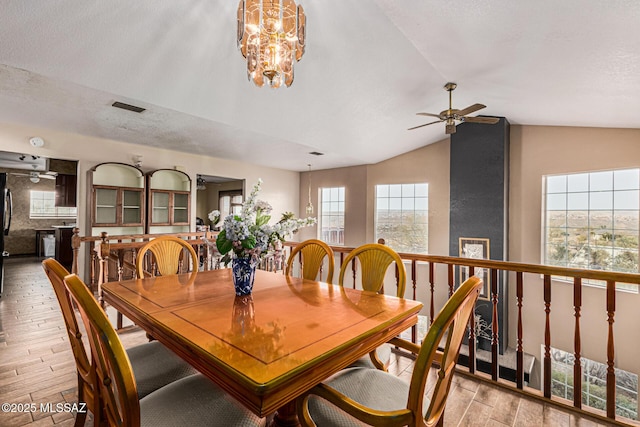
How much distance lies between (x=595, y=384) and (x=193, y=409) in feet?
20.1

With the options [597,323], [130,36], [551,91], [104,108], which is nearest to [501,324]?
[597,323]

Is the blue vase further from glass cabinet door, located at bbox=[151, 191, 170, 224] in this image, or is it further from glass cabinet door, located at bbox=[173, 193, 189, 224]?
glass cabinet door, located at bbox=[173, 193, 189, 224]

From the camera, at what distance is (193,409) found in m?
1.13

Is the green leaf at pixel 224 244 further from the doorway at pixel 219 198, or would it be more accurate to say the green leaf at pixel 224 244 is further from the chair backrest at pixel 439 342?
the doorway at pixel 219 198

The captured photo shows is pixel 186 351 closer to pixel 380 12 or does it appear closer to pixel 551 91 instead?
pixel 380 12

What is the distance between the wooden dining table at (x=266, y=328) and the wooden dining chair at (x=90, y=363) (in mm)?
237

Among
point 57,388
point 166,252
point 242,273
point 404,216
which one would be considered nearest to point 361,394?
point 242,273

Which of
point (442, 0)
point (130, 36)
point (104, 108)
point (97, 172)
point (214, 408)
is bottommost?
point (214, 408)

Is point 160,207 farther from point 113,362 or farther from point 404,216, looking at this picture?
point 113,362

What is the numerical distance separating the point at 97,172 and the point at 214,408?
16.4 feet

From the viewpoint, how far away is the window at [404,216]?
22.3 ft

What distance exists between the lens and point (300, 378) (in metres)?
0.93

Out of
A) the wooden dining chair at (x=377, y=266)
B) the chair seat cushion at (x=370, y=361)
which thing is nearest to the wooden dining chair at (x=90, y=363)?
the chair seat cushion at (x=370, y=361)

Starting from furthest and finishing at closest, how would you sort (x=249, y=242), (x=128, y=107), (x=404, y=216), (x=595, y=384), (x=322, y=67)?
(x=404, y=216) → (x=595, y=384) → (x=128, y=107) → (x=322, y=67) → (x=249, y=242)
